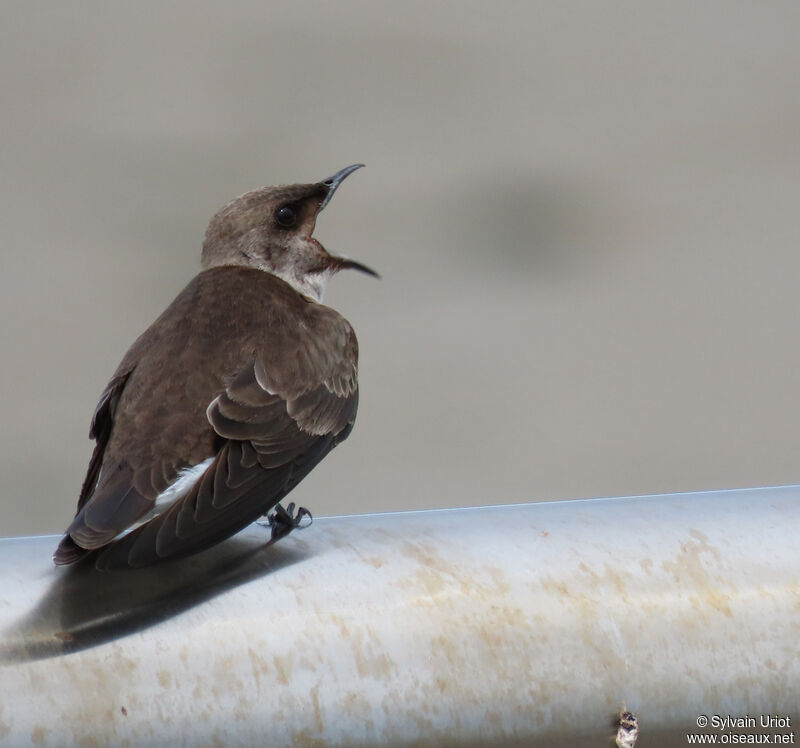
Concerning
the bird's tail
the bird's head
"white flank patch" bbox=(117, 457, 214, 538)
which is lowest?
the bird's tail

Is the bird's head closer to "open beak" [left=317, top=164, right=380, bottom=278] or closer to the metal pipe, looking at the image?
"open beak" [left=317, top=164, right=380, bottom=278]

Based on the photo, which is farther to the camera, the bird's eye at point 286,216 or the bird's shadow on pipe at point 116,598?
the bird's eye at point 286,216

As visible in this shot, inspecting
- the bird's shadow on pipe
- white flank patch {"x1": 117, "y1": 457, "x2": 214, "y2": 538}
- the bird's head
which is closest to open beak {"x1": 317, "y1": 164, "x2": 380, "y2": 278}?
the bird's head

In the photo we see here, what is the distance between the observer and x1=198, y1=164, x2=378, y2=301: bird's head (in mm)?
2945

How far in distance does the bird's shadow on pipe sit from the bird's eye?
4.49 ft

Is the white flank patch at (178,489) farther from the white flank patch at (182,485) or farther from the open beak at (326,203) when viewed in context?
the open beak at (326,203)

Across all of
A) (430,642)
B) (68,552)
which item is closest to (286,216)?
(68,552)

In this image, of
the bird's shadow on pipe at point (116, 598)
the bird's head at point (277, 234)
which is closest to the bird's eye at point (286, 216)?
the bird's head at point (277, 234)

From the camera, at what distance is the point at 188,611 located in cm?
141

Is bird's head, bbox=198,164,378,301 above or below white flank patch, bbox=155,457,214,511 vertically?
above

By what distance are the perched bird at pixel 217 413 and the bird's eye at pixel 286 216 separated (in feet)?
0.05

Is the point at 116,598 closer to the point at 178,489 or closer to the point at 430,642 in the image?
the point at 430,642

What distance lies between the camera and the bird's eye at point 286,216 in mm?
2951

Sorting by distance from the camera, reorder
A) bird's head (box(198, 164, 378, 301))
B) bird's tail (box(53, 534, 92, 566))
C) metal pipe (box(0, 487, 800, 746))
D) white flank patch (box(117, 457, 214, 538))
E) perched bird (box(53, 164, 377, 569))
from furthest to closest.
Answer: bird's head (box(198, 164, 378, 301)) → white flank patch (box(117, 457, 214, 538)) → perched bird (box(53, 164, 377, 569)) → bird's tail (box(53, 534, 92, 566)) → metal pipe (box(0, 487, 800, 746))
